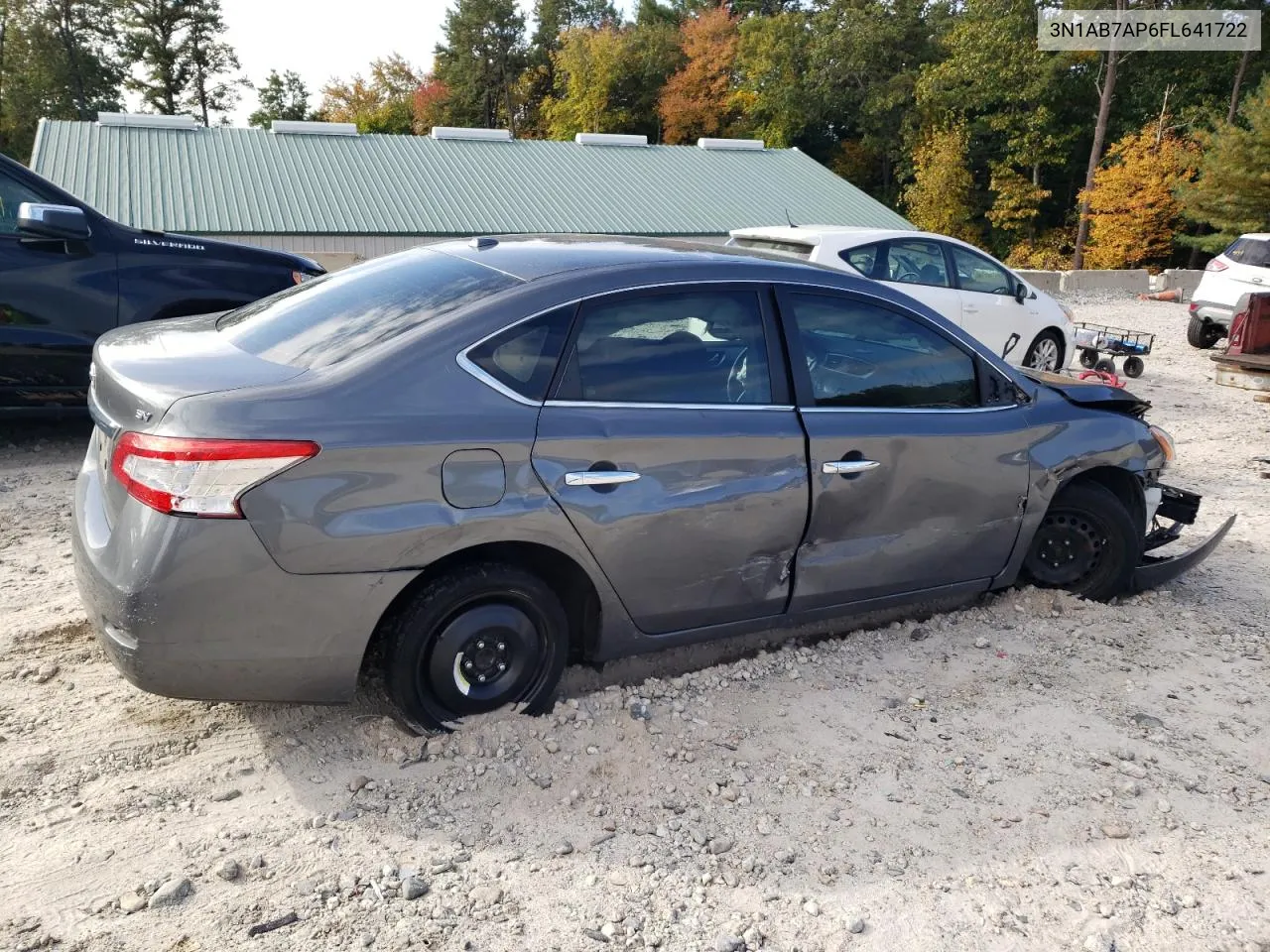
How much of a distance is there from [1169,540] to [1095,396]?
1002 millimetres

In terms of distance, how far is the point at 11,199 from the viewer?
6.31 meters

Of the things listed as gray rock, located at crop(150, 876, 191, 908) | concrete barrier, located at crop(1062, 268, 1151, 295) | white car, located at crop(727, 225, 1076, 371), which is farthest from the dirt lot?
concrete barrier, located at crop(1062, 268, 1151, 295)

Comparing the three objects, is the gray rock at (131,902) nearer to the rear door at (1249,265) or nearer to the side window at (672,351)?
the side window at (672,351)

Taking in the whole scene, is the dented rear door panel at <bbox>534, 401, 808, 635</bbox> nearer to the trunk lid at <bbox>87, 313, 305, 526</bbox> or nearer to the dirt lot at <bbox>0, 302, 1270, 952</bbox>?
the dirt lot at <bbox>0, 302, 1270, 952</bbox>

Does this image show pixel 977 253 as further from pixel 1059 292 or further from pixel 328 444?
pixel 1059 292

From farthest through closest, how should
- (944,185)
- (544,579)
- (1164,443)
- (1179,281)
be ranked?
(944,185) < (1179,281) < (1164,443) < (544,579)

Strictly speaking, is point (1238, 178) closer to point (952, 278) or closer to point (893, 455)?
Answer: point (952, 278)

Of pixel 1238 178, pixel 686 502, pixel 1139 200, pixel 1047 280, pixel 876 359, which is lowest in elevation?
pixel 686 502

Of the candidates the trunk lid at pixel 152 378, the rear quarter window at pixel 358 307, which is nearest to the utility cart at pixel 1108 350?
the rear quarter window at pixel 358 307

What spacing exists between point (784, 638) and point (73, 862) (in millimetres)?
2791

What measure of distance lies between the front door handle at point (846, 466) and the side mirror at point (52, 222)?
5115 mm

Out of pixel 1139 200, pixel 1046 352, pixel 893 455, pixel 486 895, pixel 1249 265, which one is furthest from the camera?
pixel 1139 200

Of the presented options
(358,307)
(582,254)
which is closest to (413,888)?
(358,307)

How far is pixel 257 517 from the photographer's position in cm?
277
